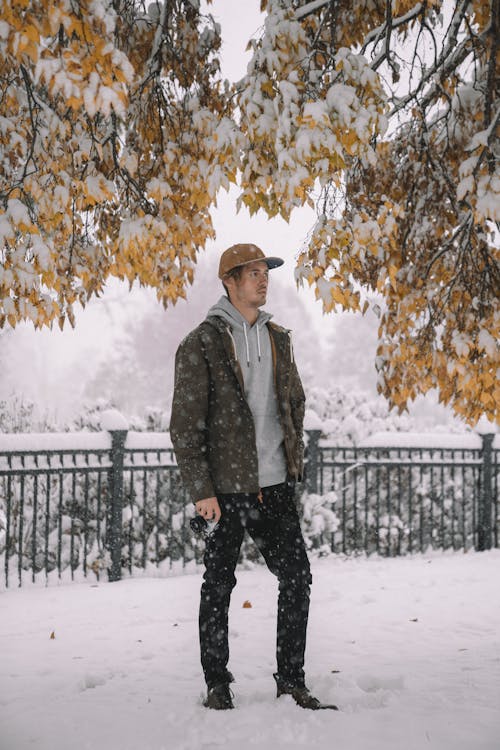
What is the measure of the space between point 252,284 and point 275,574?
1.30 metres

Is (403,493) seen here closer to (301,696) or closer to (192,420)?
(301,696)

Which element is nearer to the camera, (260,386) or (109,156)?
(260,386)

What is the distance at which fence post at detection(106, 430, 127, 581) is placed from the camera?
21.5 ft

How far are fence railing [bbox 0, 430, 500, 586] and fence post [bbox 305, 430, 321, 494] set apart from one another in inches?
0.4

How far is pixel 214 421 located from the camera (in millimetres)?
3031

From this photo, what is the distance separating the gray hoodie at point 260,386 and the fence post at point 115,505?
12.1 feet

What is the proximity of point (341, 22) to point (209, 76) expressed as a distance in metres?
0.95

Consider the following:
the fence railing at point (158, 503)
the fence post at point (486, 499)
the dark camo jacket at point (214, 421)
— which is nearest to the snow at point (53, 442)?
the fence railing at point (158, 503)

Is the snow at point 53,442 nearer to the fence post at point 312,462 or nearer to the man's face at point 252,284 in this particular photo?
the fence post at point 312,462

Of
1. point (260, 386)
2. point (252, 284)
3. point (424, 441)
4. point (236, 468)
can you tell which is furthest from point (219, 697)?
point (424, 441)

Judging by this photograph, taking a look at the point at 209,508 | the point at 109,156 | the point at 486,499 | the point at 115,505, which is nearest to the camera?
the point at 209,508

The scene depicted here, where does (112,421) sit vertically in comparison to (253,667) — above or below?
above

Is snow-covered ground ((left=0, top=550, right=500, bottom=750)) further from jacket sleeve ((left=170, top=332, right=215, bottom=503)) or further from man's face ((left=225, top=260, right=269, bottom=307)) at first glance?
man's face ((left=225, top=260, right=269, bottom=307))

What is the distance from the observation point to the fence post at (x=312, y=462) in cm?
738
